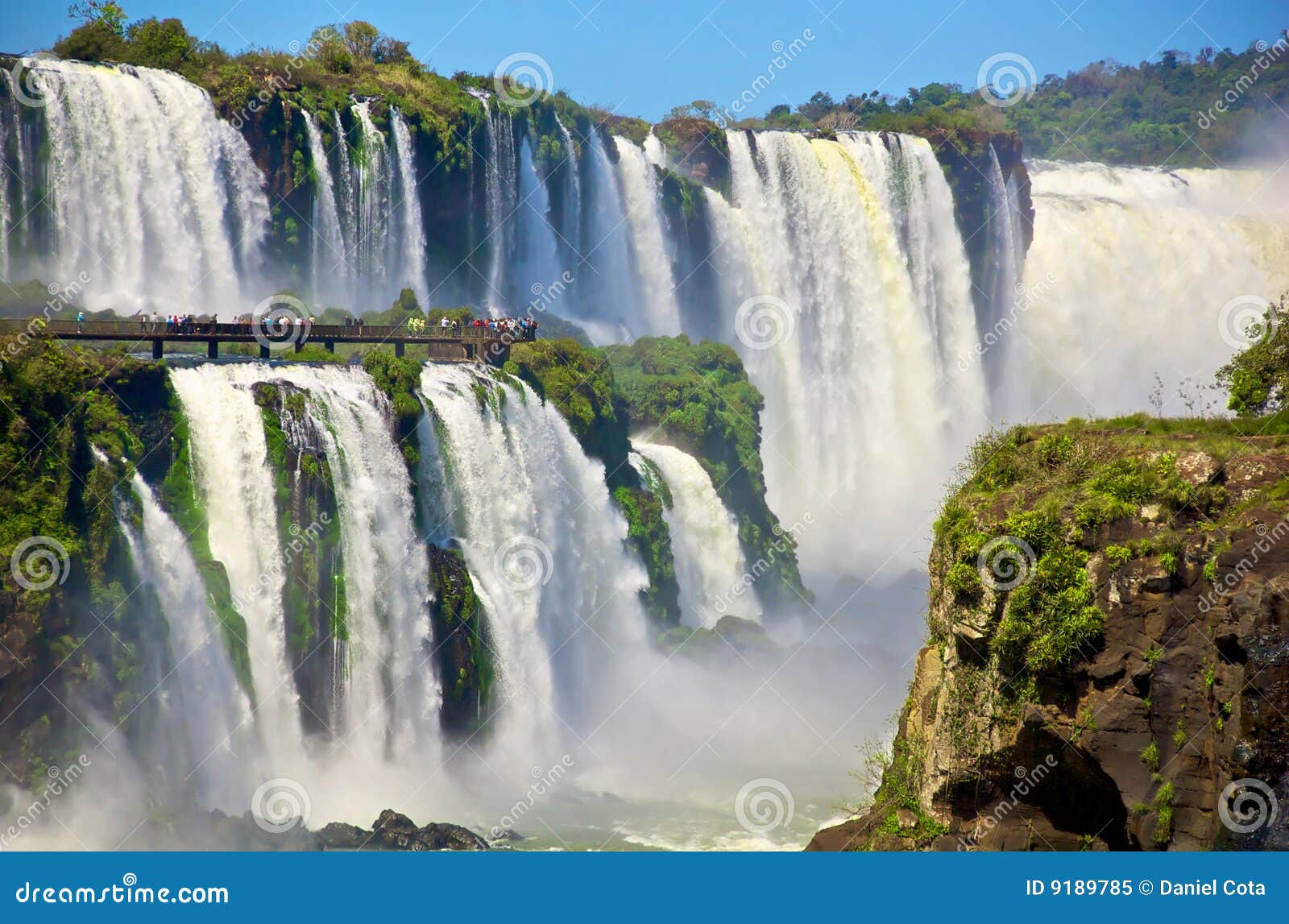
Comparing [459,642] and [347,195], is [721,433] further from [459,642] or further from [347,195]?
[459,642]

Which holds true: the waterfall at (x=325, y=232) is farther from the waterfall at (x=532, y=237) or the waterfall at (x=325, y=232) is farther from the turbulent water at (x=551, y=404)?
the waterfall at (x=532, y=237)

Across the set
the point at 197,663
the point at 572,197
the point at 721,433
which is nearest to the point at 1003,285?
the point at 572,197

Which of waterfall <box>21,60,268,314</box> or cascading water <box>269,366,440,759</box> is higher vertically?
waterfall <box>21,60,268,314</box>

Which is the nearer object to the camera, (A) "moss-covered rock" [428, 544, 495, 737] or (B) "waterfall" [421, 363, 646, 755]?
(A) "moss-covered rock" [428, 544, 495, 737]

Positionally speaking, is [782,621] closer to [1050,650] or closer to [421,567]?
[421,567]

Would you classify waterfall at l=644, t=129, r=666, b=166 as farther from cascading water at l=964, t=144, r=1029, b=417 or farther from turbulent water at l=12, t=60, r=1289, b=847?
cascading water at l=964, t=144, r=1029, b=417

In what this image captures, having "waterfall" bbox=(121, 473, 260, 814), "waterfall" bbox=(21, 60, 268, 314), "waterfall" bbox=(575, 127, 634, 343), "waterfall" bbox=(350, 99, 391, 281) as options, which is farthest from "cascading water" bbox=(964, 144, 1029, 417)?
"waterfall" bbox=(121, 473, 260, 814)
